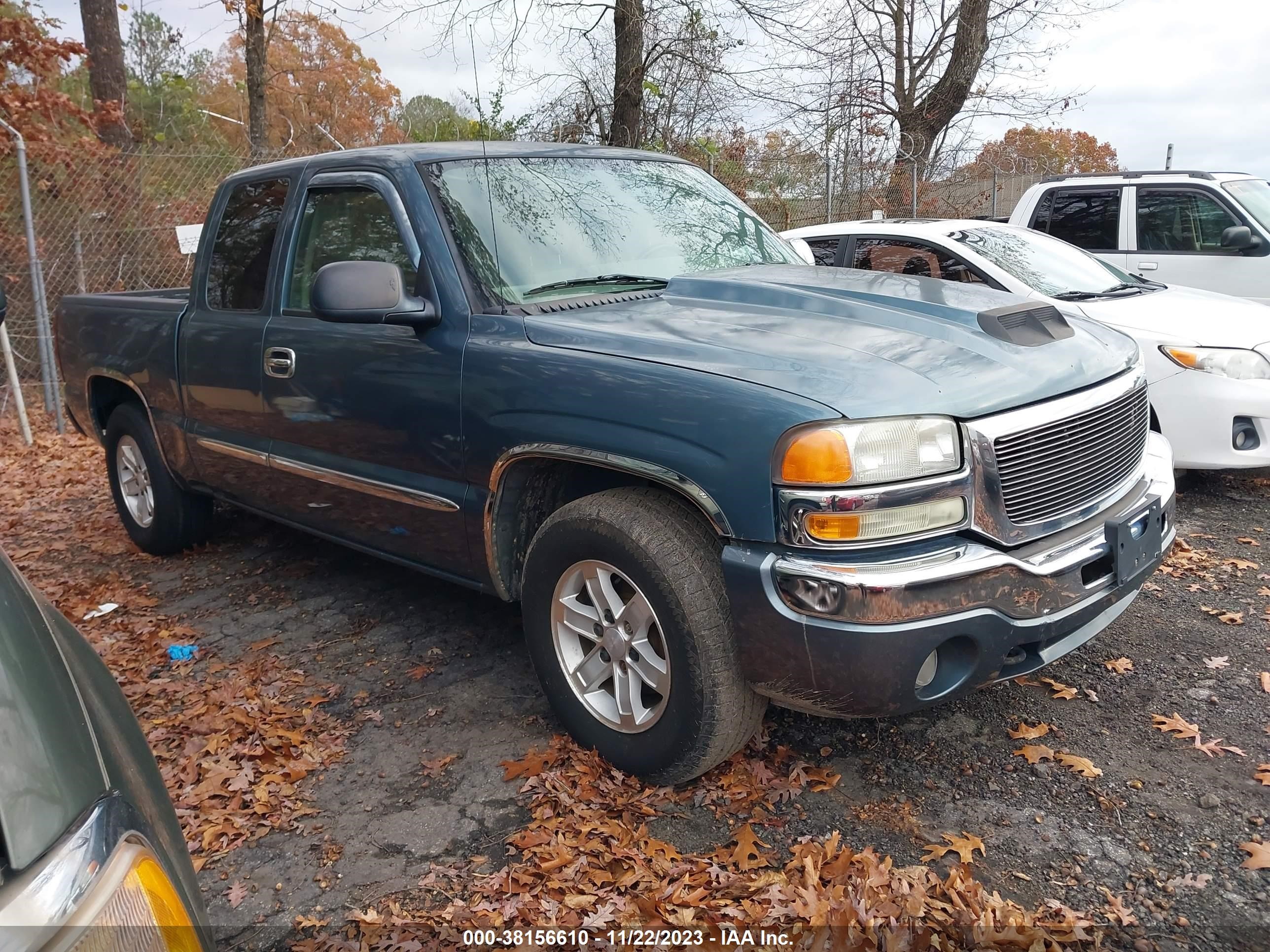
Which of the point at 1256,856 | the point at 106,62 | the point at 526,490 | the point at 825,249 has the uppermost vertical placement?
the point at 106,62

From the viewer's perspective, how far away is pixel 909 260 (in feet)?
21.2

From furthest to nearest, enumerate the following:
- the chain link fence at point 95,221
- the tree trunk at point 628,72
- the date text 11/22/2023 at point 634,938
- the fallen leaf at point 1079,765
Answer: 1. the tree trunk at point 628,72
2. the chain link fence at point 95,221
3. the fallen leaf at point 1079,765
4. the date text 11/22/2023 at point 634,938

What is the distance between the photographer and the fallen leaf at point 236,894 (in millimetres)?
2676

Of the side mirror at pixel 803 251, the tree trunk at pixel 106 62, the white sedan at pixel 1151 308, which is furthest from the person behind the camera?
the tree trunk at pixel 106 62

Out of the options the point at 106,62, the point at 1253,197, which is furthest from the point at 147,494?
the point at 106,62

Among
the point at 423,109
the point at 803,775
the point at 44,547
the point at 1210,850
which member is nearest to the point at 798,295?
the point at 803,775

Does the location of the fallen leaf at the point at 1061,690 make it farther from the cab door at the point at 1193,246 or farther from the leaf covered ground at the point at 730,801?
the cab door at the point at 1193,246

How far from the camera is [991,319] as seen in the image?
3086 mm

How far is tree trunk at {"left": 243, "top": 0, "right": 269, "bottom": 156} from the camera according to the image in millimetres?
13523

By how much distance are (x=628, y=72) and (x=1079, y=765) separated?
33.4 ft

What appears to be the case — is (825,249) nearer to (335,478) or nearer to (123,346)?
(335,478)

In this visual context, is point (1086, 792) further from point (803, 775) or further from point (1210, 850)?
point (803, 775)

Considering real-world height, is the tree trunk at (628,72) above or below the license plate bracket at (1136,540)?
above

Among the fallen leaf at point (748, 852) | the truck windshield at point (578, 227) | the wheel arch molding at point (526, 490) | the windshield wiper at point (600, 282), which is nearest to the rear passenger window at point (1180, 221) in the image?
the truck windshield at point (578, 227)
